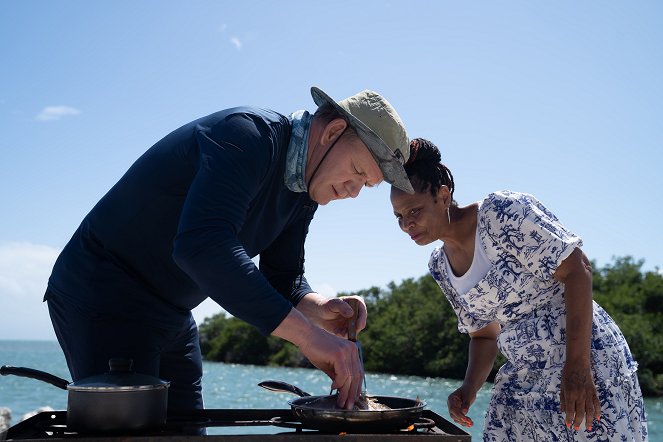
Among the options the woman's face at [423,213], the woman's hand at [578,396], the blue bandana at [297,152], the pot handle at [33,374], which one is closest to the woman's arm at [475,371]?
the woman's face at [423,213]

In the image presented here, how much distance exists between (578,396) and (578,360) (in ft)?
0.37

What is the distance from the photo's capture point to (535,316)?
8.23 feet

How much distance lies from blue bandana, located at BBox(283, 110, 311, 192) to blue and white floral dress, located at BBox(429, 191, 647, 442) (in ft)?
2.42

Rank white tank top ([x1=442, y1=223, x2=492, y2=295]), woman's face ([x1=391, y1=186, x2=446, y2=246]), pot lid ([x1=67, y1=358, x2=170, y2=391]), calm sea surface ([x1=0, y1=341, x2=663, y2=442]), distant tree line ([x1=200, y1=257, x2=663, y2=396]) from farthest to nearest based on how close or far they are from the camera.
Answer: distant tree line ([x1=200, y1=257, x2=663, y2=396])
calm sea surface ([x1=0, y1=341, x2=663, y2=442])
woman's face ([x1=391, y1=186, x2=446, y2=246])
white tank top ([x1=442, y1=223, x2=492, y2=295])
pot lid ([x1=67, y1=358, x2=170, y2=391])

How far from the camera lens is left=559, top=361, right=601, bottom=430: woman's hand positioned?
228 cm

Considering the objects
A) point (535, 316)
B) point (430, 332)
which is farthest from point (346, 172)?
point (430, 332)

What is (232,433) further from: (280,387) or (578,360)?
(578,360)

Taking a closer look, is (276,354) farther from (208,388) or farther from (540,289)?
(540,289)

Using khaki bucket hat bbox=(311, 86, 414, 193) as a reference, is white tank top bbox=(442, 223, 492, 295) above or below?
below

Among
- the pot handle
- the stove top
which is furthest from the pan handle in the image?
the pot handle

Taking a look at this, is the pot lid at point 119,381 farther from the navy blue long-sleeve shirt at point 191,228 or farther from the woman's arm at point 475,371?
the woman's arm at point 475,371

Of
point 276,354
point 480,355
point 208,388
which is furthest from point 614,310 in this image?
point 480,355

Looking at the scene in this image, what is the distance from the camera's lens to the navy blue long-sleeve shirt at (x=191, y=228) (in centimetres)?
173

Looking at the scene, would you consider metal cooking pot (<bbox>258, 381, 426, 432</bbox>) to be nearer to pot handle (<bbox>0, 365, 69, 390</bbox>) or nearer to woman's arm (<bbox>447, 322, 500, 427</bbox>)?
pot handle (<bbox>0, 365, 69, 390</bbox>)
